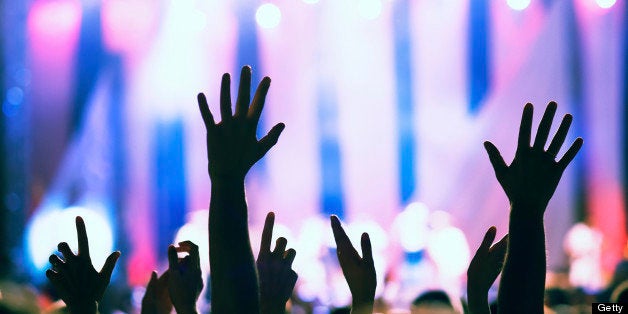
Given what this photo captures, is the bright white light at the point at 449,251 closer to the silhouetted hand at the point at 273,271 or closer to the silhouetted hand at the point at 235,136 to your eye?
the silhouetted hand at the point at 273,271

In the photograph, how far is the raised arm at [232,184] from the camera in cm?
133

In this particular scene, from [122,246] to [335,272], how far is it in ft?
9.68

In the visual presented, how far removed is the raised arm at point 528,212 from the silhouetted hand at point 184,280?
640 millimetres

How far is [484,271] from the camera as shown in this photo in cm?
150

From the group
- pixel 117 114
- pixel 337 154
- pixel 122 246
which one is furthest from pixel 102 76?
pixel 337 154

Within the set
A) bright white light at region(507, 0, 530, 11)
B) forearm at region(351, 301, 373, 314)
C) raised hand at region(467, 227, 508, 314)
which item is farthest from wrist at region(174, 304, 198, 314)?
bright white light at region(507, 0, 530, 11)

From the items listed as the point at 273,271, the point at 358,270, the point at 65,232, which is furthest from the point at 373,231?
the point at 358,270

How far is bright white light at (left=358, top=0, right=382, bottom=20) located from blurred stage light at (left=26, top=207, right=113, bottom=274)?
4646mm

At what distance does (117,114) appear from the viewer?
945 centimetres

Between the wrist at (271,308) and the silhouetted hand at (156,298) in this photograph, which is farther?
the silhouetted hand at (156,298)

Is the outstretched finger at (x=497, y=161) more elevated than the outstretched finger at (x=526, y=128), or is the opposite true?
the outstretched finger at (x=526, y=128)

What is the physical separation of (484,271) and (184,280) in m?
0.66

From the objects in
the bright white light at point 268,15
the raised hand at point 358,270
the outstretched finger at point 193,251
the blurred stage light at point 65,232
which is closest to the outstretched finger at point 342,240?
the raised hand at point 358,270

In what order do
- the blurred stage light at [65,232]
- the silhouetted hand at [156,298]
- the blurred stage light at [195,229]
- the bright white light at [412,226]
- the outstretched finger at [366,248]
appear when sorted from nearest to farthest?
the outstretched finger at [366,248], the silhouetted hand at [156,298], the blurred stage light at [65,232], the blurred stage light at [195,229], the bright white light at [412,226]
